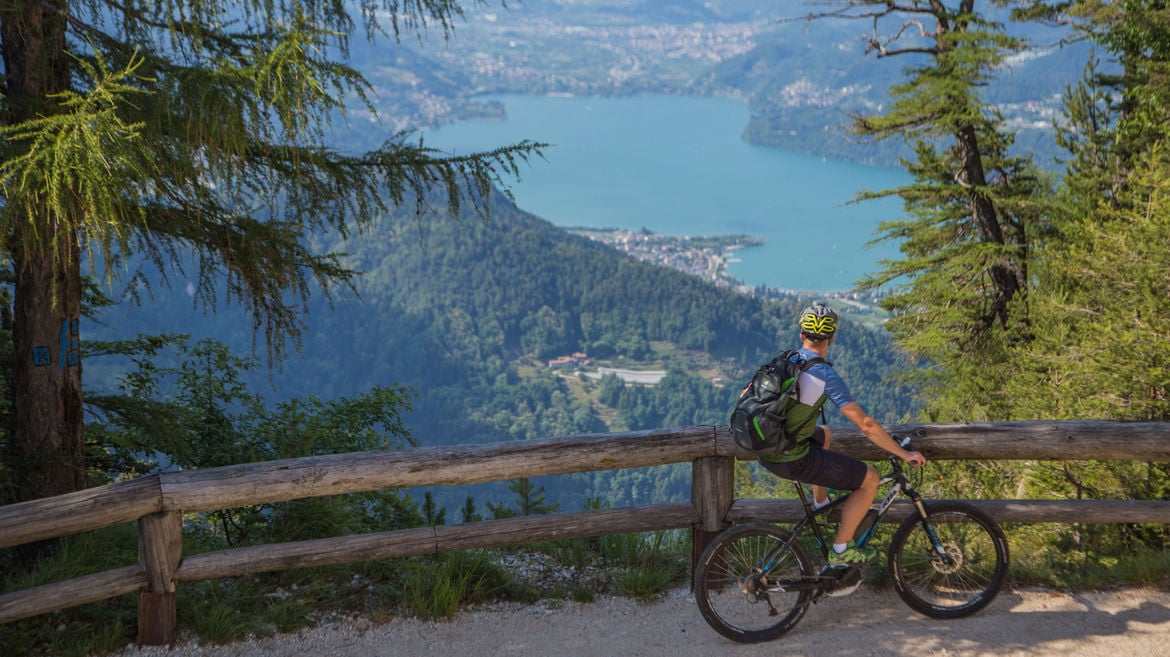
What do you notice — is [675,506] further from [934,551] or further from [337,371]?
[337,371]

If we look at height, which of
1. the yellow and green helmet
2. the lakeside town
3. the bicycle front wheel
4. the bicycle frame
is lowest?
the bicycle front wheel

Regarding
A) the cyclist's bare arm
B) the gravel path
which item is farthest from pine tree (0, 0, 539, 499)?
the cyclist's bare arm

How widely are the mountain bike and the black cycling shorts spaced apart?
176 millimetres

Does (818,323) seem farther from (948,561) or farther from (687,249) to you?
(687,249)

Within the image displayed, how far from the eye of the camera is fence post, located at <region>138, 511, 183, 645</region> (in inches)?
174

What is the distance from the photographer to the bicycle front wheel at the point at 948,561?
466 cm

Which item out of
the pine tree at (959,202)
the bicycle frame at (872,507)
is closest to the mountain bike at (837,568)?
the bicycle frame at (872,507)

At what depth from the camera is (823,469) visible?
436 centimetres

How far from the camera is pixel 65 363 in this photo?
531 centimetres

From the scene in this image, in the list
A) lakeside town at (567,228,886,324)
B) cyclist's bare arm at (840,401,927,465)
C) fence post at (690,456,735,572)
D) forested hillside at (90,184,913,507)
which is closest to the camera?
cyclist's bare arm at (840,401,927,465)

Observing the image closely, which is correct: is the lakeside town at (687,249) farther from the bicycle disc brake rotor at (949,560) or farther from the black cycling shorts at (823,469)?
the black cycling shorts at (823,469)

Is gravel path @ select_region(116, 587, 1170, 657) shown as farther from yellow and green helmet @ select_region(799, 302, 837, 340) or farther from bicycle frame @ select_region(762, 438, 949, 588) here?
yellow and green helmet @ select_region(799, 302, 837, 340)

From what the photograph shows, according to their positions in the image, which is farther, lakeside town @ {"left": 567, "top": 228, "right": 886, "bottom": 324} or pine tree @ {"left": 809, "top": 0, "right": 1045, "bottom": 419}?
lakeside town @ {"left": 567, "top": 228, "right": 886, "bottom": 324}

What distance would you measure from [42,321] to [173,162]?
152 cm
